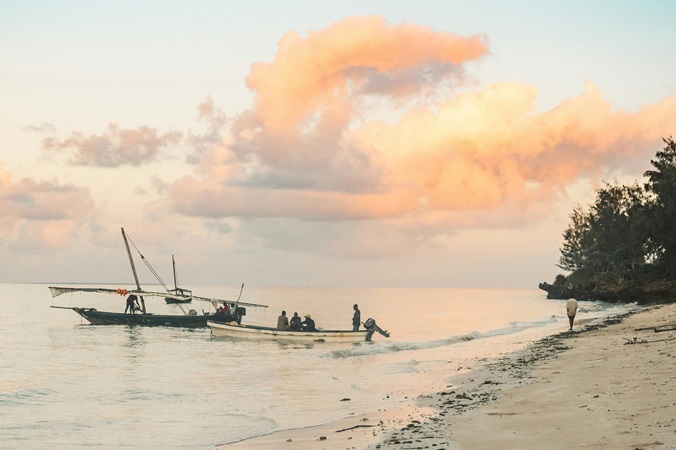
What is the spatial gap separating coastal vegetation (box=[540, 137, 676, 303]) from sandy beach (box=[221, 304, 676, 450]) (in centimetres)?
6206

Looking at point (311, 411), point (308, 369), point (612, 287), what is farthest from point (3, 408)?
point (612, 287)

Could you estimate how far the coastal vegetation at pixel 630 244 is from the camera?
272 ft

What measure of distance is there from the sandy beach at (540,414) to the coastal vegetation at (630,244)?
62064 mm

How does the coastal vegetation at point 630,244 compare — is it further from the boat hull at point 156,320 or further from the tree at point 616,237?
the boat hull at point 156,320

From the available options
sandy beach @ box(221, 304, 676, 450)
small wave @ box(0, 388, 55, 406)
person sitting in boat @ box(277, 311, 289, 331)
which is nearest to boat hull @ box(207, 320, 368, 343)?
person sitting in boat @ box(277, 311, 289, 331)

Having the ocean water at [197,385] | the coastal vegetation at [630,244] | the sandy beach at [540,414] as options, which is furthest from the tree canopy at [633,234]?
the sandy beach at [540,414]

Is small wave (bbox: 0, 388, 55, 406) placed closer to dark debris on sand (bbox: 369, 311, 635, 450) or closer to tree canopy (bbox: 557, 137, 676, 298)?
dark debris on sand (bbox: 369, 311, 635, 450)

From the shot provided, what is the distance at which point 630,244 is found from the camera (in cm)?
10650

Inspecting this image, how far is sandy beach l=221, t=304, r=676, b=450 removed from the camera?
11.9m

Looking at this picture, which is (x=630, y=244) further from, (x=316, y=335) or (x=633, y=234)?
(x=316, y=335)

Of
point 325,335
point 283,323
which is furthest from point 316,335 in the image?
point 283,323

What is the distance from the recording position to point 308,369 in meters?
35.3

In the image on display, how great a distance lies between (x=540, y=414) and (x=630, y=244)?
Result: 101 m

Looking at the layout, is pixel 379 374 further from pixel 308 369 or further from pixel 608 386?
pixel 608 386
